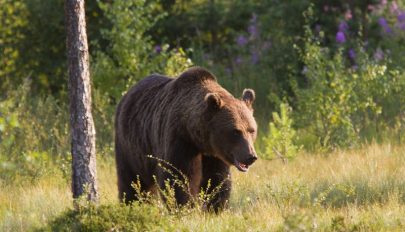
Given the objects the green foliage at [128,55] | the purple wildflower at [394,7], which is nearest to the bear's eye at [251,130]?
the green foliage at [128,55]

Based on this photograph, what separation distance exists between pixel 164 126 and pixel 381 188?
223cm

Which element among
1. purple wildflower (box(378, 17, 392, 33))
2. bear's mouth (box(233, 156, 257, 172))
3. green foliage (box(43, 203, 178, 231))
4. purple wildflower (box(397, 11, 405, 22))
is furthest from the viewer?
purple wildflower (box(397, 11, 405, 22))

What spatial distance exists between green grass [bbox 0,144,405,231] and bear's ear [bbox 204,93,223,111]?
0.78m

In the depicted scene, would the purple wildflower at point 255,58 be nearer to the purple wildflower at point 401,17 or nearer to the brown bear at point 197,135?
the purple wildflower at point 401,17

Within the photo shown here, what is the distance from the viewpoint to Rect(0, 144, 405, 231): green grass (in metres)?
6.15

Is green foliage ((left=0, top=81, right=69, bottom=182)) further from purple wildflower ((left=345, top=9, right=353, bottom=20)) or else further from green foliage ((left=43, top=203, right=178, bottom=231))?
purple wildflower ((left=345, top=9, right=353, bottom=20))

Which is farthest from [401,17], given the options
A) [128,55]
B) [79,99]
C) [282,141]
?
[79,99]

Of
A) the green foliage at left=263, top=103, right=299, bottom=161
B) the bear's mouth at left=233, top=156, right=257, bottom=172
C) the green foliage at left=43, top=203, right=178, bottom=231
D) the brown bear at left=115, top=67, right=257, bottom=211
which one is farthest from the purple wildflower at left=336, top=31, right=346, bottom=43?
the green foliage at left=43, top=203, right=178, bottom=231

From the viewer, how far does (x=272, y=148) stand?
10.7m

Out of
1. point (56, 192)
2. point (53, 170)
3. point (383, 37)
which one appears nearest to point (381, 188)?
point (56, 192)

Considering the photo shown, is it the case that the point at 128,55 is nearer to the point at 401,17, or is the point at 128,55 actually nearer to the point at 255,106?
the point at 255,106

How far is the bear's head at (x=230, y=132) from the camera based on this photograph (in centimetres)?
703

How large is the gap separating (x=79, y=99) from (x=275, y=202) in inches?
74.8

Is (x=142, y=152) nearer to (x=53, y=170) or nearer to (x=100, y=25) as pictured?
A: (x=53, y=170)
